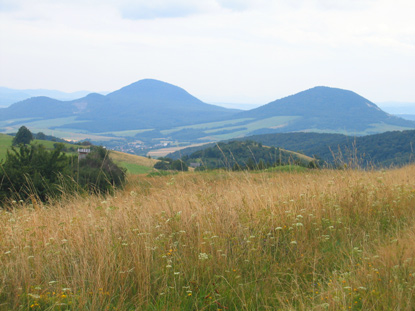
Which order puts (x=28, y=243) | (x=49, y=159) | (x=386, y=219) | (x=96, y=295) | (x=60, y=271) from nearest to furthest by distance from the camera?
(x=96, y=295)
(x=60, y=271)
(x=28, y=243)
(x=386, y=219)
(x=49, y=159)

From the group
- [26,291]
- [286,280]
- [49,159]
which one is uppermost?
[49,159]

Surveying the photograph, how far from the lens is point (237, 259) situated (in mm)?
3508

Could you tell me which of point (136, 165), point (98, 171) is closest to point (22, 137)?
point (136, 165)

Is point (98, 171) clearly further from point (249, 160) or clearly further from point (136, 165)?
point (136, 165)

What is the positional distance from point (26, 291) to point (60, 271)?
1.07 feet

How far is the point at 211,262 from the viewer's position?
11.3ft

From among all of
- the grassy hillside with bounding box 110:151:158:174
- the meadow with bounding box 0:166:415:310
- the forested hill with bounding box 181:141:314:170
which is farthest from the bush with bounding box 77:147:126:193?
the meadow with bounding box 0:166:415:310

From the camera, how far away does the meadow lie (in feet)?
9.43

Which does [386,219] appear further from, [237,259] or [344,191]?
[237,259]

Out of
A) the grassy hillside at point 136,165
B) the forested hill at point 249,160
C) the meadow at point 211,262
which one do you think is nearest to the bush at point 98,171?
the forested hill at point 249,160

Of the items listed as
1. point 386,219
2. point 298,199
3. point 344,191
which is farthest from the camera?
point 344,191

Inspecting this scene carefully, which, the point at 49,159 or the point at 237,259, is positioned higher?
the point at 49,159

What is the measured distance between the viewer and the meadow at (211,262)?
2.87 metres

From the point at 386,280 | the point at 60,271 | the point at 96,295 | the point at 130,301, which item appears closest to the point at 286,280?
the point at 386,280
